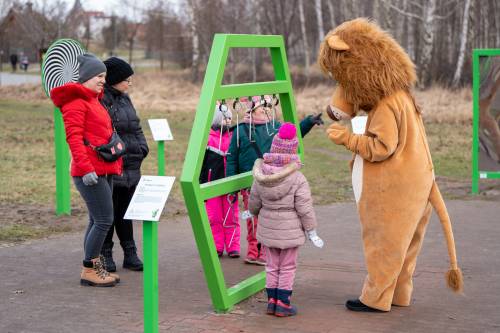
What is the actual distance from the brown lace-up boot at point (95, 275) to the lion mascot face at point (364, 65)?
2.33m

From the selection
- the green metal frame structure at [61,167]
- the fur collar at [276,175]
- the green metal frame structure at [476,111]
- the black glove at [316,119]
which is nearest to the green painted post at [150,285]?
the fur collar at [276,175]

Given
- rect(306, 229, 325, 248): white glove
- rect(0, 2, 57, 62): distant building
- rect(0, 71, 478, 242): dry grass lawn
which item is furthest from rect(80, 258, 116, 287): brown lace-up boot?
rect(0, 2, 57, 62): distant building

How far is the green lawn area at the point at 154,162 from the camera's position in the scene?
11.4m

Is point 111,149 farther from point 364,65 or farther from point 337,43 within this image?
point 364,65

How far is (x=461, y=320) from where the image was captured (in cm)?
603

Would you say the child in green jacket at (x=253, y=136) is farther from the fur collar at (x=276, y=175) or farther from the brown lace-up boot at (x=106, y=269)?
the brown lace-up boot at (x=106, y=269)

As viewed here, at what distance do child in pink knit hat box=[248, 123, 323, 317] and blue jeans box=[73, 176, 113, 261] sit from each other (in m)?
1.30

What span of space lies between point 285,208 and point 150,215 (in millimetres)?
1482

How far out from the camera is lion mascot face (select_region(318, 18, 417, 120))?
606 cm

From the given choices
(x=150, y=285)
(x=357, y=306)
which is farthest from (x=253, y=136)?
(x=150, y=285)

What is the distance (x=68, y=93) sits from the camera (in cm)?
675

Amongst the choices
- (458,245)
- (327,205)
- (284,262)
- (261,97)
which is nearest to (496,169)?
(327,205)

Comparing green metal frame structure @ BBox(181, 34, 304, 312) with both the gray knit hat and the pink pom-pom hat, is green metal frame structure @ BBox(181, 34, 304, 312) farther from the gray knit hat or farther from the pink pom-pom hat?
the gray knit hat

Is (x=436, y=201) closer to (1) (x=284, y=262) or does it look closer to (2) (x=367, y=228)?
(2) (x=367, y=228)
